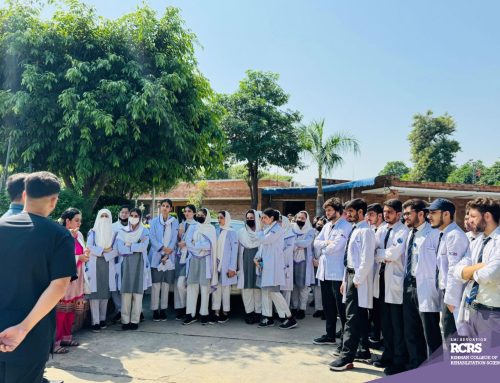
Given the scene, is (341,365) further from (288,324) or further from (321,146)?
(321,146)

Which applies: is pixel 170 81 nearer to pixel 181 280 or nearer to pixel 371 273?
pixel 181 280

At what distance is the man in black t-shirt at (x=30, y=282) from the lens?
7.48 feet

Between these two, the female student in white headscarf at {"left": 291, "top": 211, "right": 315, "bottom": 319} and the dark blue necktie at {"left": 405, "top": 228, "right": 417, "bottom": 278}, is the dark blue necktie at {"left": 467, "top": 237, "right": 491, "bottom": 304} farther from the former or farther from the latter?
the female student in white headscarf at {"left": 291, "top": 211, "right": 315, "bottom": 319}

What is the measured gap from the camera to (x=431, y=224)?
414cm

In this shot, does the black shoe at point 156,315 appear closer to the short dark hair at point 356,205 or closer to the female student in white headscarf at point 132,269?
the female student in white headscarf at point 132,269

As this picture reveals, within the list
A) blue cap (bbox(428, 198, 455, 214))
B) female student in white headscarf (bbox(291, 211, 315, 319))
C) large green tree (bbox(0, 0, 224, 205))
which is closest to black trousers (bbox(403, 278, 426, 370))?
blue cap (bbox(428, 198, 455, 214))

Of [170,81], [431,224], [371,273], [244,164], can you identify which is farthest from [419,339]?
[244,164]

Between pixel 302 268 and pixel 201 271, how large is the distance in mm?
1890

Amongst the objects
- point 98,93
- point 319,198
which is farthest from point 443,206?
point 319,198

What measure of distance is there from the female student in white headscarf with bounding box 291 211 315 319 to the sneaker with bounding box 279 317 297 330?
685 mm

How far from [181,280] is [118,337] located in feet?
4.59

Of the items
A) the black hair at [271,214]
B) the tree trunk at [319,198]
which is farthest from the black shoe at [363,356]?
the tree trunk at [319,198]

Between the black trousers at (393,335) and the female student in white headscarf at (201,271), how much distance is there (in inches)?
111

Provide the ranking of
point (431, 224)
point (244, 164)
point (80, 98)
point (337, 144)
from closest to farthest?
point (431, 224)
point (80, 98)
point (337, 144)
point (244, 164)
